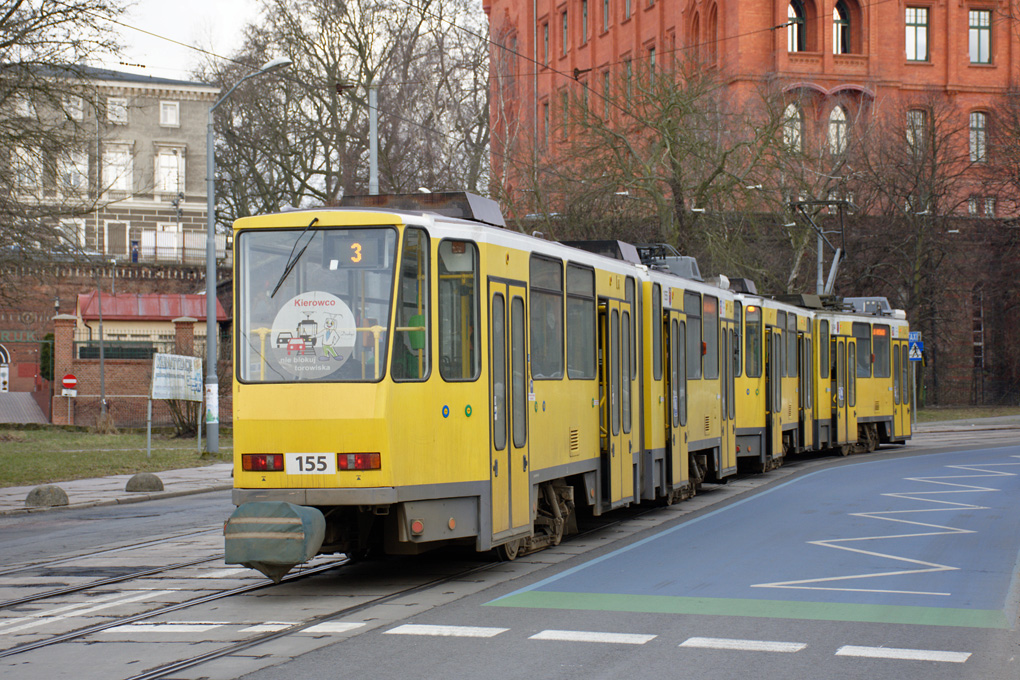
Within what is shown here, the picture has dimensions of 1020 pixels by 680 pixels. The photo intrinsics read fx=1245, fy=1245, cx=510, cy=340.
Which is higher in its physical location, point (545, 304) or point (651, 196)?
point (651, 196)

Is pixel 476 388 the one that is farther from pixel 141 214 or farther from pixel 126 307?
pixel 141 214

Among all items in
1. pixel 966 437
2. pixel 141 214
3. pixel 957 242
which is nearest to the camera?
pixel 966 437

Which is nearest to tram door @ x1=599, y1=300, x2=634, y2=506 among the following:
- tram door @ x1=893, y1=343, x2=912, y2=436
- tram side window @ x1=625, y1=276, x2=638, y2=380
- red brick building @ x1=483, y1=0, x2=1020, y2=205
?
tram side window @ x1=625, y1=276, x2=638, y2=380

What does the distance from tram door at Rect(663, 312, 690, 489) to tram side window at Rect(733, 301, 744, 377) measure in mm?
3841

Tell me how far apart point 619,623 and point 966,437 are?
30052mm

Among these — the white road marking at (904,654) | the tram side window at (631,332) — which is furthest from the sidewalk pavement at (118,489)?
the white road marking at (904,654)

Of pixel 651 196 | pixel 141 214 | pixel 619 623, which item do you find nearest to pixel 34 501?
pixel 619 623

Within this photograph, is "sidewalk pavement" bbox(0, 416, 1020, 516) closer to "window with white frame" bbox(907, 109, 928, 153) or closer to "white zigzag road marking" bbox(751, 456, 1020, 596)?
"white zigzag road marking" bbox(751, 456, 1020, 596)

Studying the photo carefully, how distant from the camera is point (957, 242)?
51.3 m

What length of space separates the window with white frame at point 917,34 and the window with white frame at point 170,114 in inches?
1486

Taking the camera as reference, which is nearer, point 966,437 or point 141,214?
point 966,437

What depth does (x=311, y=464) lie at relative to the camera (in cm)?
995

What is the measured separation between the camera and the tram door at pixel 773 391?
925 inches

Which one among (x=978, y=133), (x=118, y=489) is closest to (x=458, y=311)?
(x=118, y=489)
